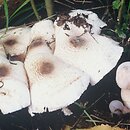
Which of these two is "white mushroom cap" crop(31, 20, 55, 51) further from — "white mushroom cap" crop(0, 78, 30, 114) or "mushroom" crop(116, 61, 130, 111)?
"mushroom" crop(116, 61, 130, 111)

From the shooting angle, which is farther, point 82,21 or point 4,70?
point 82,21

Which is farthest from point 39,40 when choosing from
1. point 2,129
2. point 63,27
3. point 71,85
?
point 2,129

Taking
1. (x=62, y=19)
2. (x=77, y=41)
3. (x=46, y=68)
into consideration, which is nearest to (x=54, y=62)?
(x=46, y=68)

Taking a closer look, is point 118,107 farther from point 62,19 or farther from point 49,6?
point 49,6

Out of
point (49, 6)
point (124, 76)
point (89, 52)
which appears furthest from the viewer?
point (49, 6)

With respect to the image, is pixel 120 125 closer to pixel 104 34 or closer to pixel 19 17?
pixel 104 34

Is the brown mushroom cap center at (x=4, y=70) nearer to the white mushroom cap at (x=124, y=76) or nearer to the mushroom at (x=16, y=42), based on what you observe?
the mushroom at (x=16, y=42)

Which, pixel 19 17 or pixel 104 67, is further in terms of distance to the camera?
pixel 19 17
